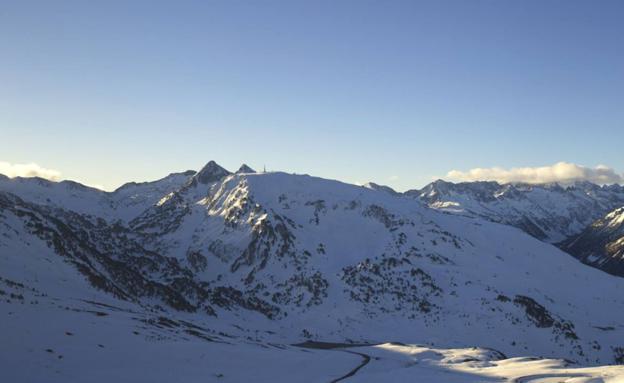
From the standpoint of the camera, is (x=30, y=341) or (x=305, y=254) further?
(x=305, y=254)

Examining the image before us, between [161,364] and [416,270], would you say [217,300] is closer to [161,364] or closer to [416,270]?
[416,270]

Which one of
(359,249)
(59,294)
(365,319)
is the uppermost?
(359,249)

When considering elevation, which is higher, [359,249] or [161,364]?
[359,249]

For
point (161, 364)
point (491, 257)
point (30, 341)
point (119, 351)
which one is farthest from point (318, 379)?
point (491, 257)

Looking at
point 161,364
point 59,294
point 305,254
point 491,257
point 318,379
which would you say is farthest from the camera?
point 491,257

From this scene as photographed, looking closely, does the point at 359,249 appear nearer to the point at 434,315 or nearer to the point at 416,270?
the point at 416,270

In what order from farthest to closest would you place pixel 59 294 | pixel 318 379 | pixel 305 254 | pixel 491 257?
1. pixel 491 257
2. pixel 305 254
3. pixel 59 294
4. pixel 318 379
